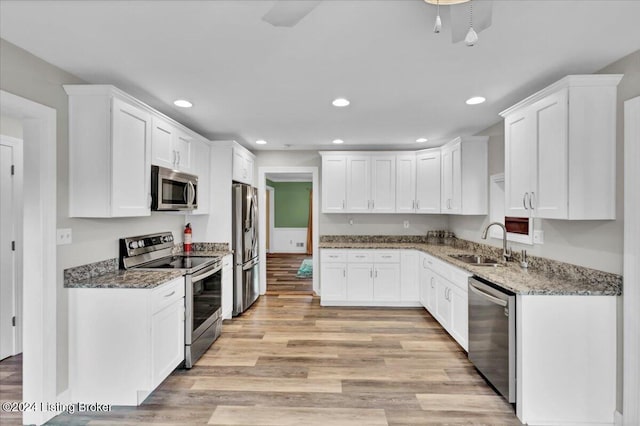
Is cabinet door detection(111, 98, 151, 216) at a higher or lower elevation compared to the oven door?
higher

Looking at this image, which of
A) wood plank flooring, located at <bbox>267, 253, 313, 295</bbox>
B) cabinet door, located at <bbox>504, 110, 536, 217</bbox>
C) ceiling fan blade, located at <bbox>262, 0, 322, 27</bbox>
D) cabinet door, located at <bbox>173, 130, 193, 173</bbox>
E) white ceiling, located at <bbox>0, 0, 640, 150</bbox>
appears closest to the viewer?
ceiling fan blade, located at <bbox>262, 0, 322, 27</bbox>

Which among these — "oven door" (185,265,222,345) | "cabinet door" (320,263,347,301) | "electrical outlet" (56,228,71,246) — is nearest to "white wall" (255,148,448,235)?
"cabinet door" (320,263,347,301)

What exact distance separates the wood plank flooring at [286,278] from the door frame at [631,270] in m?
4.12

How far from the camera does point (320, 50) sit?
2.07 m

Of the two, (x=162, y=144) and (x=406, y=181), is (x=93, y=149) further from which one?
(x=406, y=181)

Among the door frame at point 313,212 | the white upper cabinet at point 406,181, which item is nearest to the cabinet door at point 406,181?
the white upper cabinet at point 406,181

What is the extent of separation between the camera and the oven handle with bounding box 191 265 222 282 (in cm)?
305

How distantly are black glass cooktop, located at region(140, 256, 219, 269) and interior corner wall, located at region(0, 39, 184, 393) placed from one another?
0.48m

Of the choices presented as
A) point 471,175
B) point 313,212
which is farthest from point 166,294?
point 471,175

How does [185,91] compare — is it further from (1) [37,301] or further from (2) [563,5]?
(2) [563,5]

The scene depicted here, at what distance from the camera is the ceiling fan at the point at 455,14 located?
4.34 ft

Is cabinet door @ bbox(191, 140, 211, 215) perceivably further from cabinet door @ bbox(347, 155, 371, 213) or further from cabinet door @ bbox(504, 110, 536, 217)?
cabinet door @ bbox(504, 110, 536, 217)

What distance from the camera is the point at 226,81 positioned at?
100 inches

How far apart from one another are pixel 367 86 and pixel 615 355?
8.34ft
